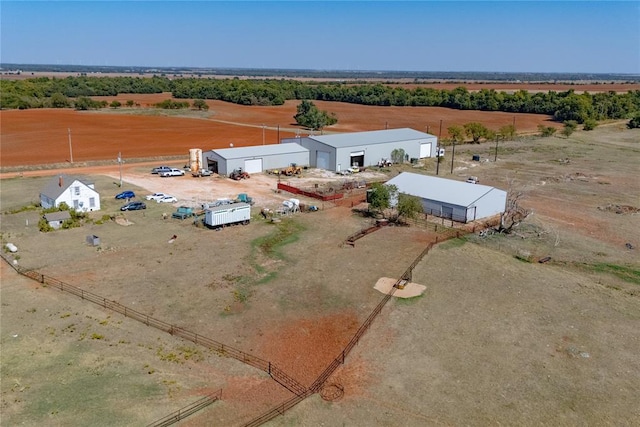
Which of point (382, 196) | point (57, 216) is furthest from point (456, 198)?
point (57, 216)

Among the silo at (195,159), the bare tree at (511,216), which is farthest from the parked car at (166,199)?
the bare tree at (511,216)

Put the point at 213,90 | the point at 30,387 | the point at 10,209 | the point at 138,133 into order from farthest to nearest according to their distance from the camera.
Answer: the point at 213,90
the point at 138,133
the point at 10,209
the point at 30,387

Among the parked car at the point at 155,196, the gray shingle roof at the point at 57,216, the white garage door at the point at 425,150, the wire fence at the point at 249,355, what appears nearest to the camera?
the wire fence at the point at 249,355

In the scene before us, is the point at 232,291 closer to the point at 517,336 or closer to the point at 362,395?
the point at 362,395

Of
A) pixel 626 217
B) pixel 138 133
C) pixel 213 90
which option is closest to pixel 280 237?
pixel 626 217

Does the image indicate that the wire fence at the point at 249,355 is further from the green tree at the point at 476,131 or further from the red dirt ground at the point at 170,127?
the green tree at the point at 476,131

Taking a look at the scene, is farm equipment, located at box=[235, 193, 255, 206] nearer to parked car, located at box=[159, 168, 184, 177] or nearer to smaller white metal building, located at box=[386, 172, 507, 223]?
smaller white metal building, located at box=[386, 172, 507, 223]
